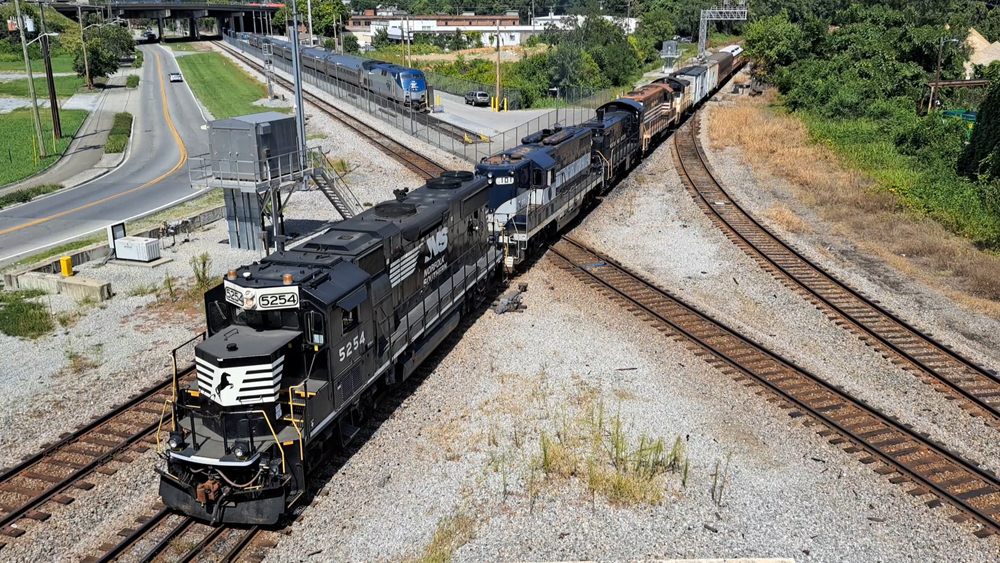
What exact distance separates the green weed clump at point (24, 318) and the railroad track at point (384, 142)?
2055 cm

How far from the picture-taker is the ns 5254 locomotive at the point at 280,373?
12820 millimetres

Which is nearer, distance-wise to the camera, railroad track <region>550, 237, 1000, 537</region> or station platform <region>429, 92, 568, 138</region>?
railroad track <region>550, 237, 1000, 537</region>

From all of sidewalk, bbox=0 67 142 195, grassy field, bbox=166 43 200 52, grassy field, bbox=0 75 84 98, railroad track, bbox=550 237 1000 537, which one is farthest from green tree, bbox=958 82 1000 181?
grassy field, bbox=166 43 200 52

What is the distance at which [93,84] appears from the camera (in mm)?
83062

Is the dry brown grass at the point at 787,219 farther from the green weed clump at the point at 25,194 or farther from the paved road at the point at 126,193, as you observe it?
the green weed clump at the point at 25,194

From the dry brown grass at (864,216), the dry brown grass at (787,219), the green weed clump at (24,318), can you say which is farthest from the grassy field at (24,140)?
the dry brown grass at (864,216)

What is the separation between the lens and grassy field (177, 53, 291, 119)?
210ft

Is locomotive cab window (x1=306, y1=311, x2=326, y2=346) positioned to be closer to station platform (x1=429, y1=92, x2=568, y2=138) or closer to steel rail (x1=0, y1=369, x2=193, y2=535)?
steel rail (x1=0, y1=369, x2=193, y2=535)

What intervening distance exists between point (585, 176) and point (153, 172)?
25.6m

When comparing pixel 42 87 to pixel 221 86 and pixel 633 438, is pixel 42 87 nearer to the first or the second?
pixel 221 86

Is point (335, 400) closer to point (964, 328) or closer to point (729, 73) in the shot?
point (964, 328)

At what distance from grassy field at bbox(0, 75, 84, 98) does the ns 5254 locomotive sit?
73580 mm

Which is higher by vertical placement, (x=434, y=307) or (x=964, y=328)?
(x=434, y=307)

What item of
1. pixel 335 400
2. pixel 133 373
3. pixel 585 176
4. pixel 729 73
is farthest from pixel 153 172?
pixel 729 73
